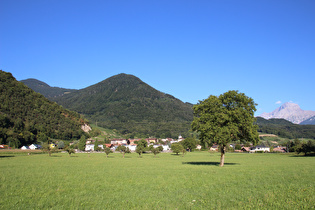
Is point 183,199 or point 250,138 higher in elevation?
point 250,138

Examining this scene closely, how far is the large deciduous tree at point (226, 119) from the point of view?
39.6 metres

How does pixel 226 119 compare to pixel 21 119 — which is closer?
pixel 226 119

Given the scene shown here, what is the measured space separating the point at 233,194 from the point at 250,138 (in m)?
26.5

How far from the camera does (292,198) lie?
14.6m


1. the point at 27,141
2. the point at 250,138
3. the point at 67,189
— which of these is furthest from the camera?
the point at 27,141

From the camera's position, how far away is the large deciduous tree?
39562mm

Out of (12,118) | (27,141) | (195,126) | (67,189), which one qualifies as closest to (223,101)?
(195,126)

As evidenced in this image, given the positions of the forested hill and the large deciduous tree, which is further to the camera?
the forested hill

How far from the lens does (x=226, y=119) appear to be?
39.3m

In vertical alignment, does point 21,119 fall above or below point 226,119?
above

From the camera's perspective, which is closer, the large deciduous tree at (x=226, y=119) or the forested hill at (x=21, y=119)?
the large deciduous tree at (x=226, y=119)

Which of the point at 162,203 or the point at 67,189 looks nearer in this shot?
the point at 162,203

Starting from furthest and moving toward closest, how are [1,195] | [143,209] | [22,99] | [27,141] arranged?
[22,99] < [27,141] < [1,195] < [143,209]

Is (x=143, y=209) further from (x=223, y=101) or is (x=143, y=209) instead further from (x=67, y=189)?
(x=223, y=101)
